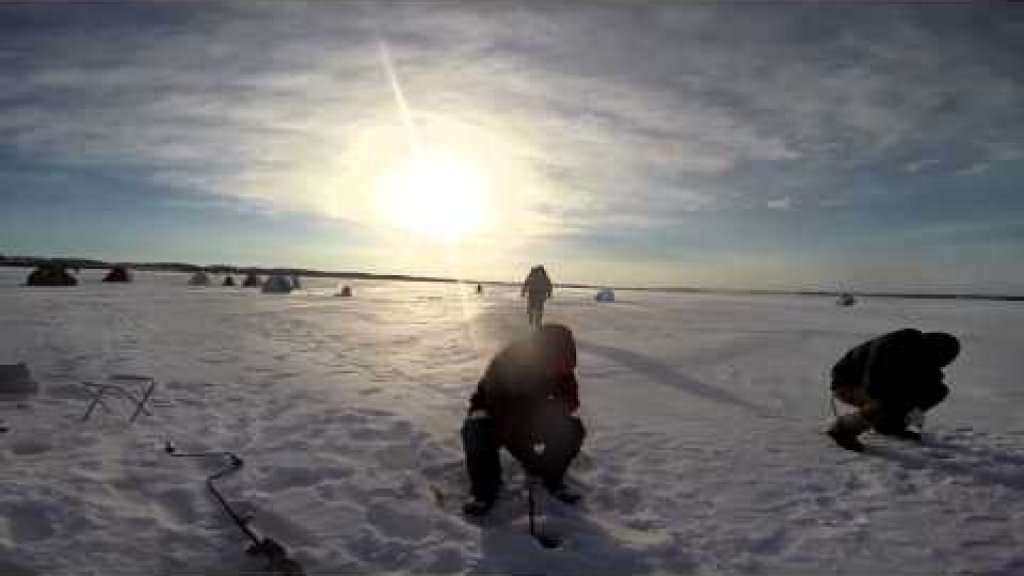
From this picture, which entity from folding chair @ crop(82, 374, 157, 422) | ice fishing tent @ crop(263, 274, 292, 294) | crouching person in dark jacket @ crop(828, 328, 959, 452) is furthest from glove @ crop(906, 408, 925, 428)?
ice fishing tent @ crop(263, 274, 292, 294)

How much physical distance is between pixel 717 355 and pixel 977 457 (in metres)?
7.91

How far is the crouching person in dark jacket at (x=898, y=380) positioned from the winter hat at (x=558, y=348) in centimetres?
317

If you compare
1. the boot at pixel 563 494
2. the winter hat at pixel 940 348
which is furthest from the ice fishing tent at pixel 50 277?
the winter hat at pixel 940 348

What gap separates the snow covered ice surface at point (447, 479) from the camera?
416cm

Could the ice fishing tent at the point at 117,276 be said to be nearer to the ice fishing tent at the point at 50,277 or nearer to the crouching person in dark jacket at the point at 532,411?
the ice fishing tent at the point at 50,277

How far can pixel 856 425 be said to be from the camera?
21.5 feet

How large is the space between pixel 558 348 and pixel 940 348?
395 centimetres

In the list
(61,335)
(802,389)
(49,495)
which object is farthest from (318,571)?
(61,335)

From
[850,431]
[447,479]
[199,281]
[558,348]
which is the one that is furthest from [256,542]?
[199,281]

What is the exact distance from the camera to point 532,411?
525 cm

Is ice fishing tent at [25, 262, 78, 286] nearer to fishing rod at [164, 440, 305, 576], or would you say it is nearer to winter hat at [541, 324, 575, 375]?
fishing rod at [164, 440, 305, 576]

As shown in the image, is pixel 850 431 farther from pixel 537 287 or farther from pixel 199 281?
pixel 199 281

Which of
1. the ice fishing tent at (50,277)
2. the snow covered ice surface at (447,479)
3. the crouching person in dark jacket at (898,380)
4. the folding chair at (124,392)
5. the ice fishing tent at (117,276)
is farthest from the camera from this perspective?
the ice fishing tent at (117,276)

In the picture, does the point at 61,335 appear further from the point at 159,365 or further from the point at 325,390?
the point at 325,390
